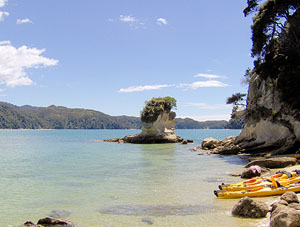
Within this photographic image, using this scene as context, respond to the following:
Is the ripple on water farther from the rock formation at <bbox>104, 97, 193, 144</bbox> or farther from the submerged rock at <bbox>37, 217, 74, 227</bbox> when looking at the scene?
the rock formation at <bbox>104, 97, 193, 144</bbox>

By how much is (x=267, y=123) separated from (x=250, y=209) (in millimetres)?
25168

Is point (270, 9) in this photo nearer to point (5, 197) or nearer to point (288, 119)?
point (288, 119)

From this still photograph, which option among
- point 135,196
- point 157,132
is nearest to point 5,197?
point 135,196

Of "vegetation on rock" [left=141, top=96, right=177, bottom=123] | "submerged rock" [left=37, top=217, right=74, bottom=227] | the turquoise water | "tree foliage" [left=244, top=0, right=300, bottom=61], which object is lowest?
the turquoise water

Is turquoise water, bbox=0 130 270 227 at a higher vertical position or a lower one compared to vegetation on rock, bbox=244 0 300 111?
lower

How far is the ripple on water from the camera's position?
33.8 ft

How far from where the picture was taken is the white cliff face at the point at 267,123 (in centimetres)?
2899

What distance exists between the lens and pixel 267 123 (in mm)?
32375

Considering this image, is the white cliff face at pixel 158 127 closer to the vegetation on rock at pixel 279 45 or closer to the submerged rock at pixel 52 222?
the vegetation on rock at pixel 279 45

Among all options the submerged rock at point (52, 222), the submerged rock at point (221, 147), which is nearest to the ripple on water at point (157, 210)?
the submerged rock at point (52, 222)

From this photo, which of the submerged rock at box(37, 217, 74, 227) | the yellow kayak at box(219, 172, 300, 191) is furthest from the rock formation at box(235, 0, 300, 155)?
the submerged rock at box(37, 217, 74, 227)

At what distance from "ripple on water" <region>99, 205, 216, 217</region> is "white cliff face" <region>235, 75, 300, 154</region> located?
20.3 meters

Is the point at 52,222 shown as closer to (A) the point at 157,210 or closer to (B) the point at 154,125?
(A) the point at 157,210

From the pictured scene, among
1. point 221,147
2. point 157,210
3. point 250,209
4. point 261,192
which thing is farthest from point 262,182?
point 221,147
